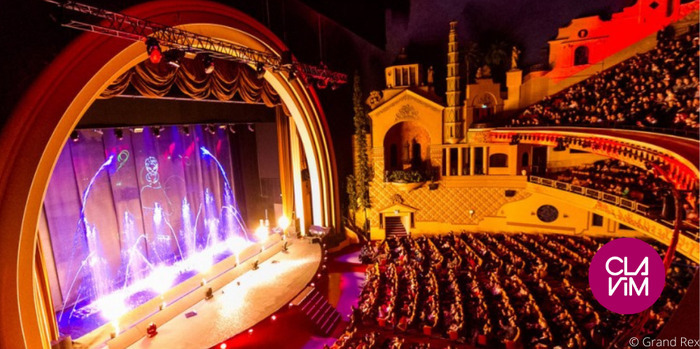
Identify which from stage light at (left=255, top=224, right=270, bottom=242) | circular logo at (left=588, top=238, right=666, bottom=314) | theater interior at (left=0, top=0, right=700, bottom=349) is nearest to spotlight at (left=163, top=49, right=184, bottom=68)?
theater interior at (left=0, top=0, right=700, bottom=349)

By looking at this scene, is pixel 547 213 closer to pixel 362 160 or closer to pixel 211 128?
pixel 362 160

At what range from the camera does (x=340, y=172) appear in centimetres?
1911

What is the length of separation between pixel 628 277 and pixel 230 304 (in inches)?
389

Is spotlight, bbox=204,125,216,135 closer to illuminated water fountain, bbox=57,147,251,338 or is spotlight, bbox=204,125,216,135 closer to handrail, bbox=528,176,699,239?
illuminated water fountain, bbox=57,147,251,338

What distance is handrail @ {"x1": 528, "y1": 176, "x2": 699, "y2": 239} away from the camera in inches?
371

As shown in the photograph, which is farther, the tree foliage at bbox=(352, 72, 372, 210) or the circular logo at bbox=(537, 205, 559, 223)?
the tree foliage at bbox=(352, 72, 372, 210)

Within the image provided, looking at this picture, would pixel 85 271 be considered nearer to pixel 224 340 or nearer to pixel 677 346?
pixel 224 340

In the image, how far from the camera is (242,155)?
17531 millimetres

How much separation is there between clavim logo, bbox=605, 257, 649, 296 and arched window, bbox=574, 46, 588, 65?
57.6 feet

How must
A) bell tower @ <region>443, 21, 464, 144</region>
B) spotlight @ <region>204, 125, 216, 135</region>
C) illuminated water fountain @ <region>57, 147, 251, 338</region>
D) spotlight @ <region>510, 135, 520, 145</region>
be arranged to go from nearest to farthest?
illuminated water fountain @ <region>57, 147, 251, 338</region> → spotlight @ <region>204, 125, 216, 135</region> → spotlight @ <region>510, 135, 520, 145</region> → bell tower @ <region>443, 21, 464, 144</region>

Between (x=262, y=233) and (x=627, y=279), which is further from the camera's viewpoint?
(x=262, y=233)

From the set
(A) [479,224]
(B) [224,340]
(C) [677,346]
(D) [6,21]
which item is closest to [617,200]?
(A) [479,224]

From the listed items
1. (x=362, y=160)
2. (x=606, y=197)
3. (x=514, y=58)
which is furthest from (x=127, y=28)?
(x=514, y=58)

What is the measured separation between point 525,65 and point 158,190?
1975 centimetres
